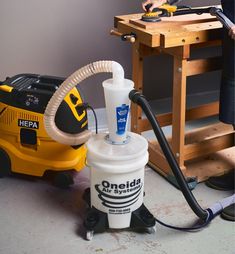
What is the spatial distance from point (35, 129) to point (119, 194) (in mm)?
487

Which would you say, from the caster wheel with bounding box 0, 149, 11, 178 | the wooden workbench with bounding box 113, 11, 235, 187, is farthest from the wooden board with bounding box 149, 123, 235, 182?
the caster wheel with bounding box 0, 149, 11, 178

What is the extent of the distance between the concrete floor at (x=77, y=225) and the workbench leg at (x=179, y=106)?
0.56 ft

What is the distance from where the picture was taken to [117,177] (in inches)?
64.9

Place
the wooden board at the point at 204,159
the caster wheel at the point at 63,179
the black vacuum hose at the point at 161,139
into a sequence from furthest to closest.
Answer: the wooden board at the point at 204,159, the caster wheel at the point at 63,179, the black vacuum hose at the point at 161,139

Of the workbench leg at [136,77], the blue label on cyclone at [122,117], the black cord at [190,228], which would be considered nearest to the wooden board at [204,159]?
the workbench leg at [136,77]

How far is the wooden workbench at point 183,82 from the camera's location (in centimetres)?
182

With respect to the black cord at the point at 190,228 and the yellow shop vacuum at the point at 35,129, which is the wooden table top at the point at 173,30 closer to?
the yellow shop vacuum at the point at 35,129

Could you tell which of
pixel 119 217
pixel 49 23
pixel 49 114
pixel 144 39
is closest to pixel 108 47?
pixel 49 23

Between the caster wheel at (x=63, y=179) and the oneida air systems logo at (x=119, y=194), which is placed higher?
the oneida air systems logo at (x=119, y=194)

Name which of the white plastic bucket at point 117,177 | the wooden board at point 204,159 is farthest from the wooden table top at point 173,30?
the wooden board at point 204,159

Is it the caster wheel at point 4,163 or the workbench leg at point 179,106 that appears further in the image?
the caster wheel at point 4,163

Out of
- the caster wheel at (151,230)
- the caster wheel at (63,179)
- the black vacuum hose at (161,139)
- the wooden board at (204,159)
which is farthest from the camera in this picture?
the wooden board at (204,159)

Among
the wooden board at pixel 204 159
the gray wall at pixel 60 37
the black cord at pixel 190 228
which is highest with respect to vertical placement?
the gray wall at pixel 60 37

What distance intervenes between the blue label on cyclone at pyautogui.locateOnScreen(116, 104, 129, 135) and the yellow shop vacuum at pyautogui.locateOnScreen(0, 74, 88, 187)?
0.31 metres
